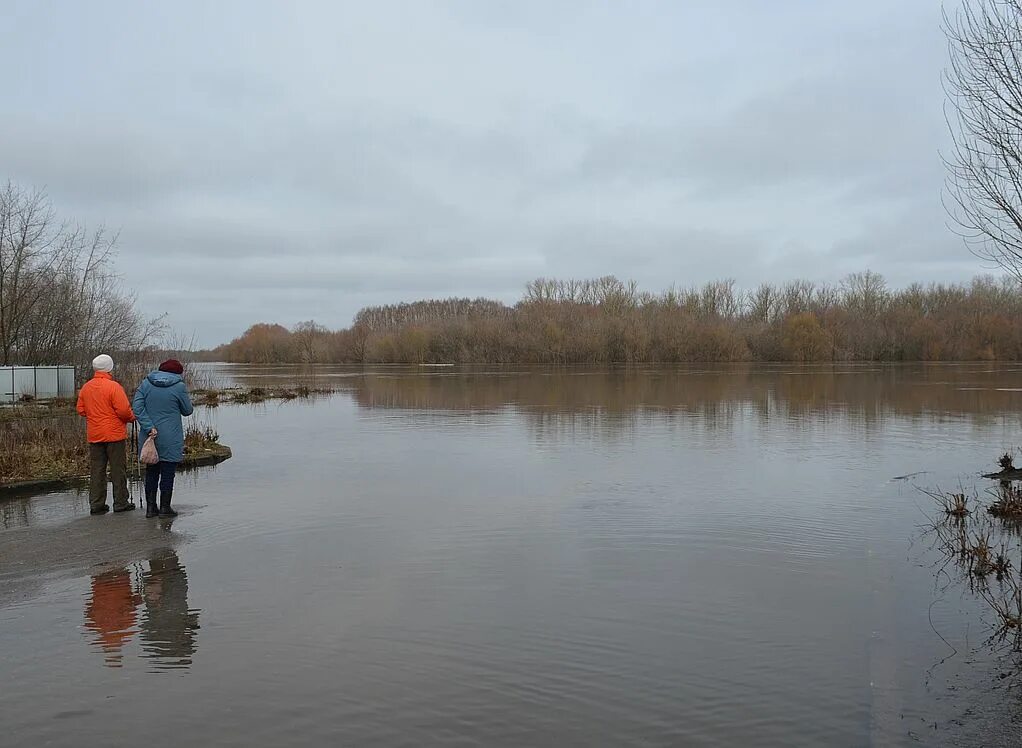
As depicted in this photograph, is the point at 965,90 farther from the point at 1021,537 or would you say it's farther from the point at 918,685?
the point at 918,685

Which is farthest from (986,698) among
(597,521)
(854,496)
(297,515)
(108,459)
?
(108,459)

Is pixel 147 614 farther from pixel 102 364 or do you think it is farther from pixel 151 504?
pixel 102 364

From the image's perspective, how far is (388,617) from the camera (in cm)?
619

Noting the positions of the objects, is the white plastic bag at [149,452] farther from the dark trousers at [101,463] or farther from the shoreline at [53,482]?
the shoreline at [53,482]

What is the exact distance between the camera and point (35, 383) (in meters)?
25.7

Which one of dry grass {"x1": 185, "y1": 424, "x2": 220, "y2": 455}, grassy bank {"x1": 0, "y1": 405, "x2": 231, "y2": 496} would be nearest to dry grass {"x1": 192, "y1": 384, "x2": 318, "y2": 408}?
grassy bank {"x1": 0, "y1": 405, "x2": 231, "y2": 496}

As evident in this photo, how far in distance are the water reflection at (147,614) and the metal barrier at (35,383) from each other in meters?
20.4

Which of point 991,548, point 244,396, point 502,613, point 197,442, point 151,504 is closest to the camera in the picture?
point 502,613

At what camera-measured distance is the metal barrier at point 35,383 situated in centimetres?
2438

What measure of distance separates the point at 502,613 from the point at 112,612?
295 centimetres

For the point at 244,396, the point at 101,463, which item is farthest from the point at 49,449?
the point at 244,396

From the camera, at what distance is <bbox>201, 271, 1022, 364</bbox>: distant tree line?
79062mm

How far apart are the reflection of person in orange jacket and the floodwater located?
25 mm

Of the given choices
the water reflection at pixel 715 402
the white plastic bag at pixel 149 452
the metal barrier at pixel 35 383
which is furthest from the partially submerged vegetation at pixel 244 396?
the white plastic bag at pixel 149 452
